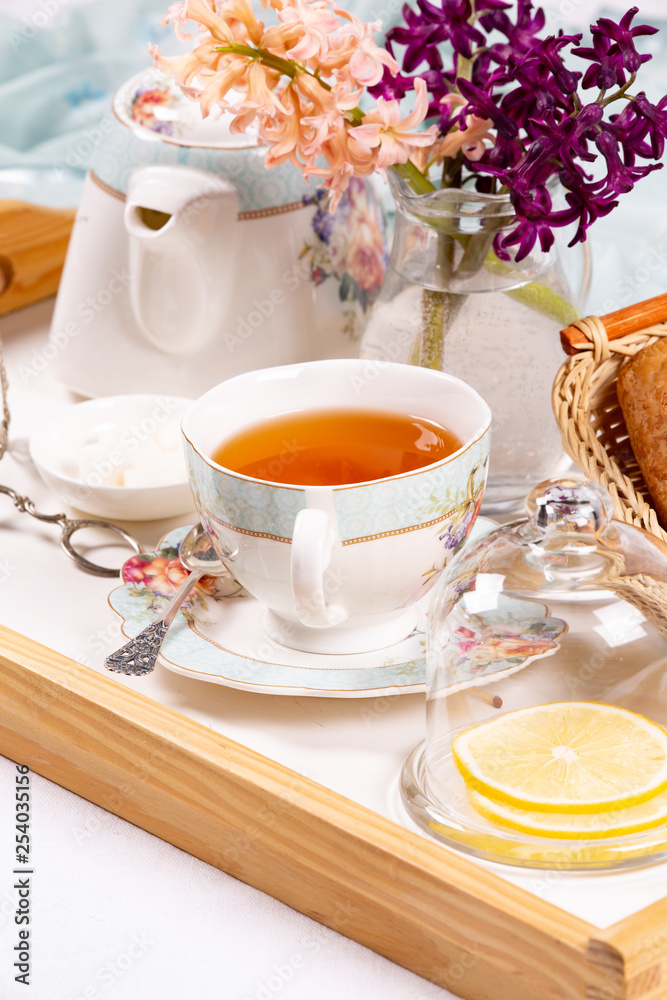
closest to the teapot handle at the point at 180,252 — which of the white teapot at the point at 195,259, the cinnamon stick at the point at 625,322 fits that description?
the white teapot at the point at 195,259

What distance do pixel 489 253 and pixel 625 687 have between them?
27cm

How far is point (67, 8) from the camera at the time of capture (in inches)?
53.0

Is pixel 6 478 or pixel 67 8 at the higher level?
pixel 67 8

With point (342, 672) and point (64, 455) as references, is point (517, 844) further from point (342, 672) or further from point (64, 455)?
point (64, 455)

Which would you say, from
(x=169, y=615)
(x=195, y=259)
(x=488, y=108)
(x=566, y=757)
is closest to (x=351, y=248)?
(x=195, y=259)

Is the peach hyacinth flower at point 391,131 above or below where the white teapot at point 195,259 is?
above

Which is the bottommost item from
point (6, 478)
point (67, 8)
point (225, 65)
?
point (6, 478)

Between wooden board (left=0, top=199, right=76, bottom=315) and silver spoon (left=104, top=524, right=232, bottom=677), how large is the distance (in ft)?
1.60

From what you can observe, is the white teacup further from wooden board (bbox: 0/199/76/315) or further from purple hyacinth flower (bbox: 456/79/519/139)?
wooden board (bbox: 0/199/76/315)

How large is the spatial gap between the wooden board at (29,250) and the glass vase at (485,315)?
1.52 feet

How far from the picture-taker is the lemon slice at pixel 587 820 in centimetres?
45

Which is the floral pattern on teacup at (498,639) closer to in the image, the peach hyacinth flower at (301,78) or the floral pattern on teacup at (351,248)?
the peach hyacinth flower at (301,78)

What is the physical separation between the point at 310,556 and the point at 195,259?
0.34 meters

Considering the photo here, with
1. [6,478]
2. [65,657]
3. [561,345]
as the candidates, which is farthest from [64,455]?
[561,345]
